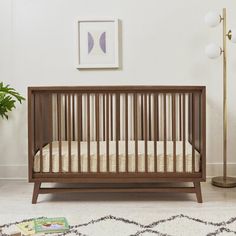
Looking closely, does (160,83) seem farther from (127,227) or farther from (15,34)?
(127,227)

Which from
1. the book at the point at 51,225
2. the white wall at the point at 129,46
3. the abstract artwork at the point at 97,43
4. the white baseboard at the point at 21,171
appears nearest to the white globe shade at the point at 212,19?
the white wall at the point at 129,46

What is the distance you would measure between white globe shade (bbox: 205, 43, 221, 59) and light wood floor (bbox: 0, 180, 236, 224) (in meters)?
1.00

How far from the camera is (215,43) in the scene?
334 cm

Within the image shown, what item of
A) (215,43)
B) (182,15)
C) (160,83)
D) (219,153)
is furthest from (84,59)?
(219,153)

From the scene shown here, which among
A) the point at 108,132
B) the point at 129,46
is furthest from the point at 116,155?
the point at 129,46

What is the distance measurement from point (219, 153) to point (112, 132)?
3.14 ft

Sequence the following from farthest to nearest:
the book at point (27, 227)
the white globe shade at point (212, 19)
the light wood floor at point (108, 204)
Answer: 1. the white globe shade at point (212, 19)
2. the light wood floor at point (108, 204)
3. the book at point (27, 227)

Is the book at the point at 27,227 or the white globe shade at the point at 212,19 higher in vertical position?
the white globe shade at the point at 212,19

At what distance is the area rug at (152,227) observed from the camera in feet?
6.84

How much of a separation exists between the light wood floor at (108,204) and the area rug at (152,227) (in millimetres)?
128

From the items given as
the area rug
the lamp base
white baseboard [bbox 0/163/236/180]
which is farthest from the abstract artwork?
the area rug

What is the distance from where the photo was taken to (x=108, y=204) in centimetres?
265

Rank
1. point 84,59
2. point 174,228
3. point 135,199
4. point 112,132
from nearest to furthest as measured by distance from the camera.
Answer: point 174,228, point 135,199, point 112,132, point 84,59

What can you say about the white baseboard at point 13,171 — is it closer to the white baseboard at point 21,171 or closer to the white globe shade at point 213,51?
the white baseboard at point 21,171
